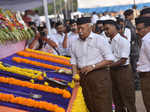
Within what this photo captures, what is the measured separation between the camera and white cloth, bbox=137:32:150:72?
3.53 meters

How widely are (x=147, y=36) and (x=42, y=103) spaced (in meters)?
1.61

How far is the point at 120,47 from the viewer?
15.7ft

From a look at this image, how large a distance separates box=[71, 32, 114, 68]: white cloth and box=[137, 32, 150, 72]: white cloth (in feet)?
1.35

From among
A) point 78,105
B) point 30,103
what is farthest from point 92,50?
point 30,103

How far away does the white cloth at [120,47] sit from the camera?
4689mm

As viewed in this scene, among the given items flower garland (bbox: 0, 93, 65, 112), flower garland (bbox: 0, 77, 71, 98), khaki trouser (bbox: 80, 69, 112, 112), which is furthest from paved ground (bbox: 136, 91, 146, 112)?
flower garland (bbox: 0, 93, 65, 112)

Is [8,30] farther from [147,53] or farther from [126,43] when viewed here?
[147,53]

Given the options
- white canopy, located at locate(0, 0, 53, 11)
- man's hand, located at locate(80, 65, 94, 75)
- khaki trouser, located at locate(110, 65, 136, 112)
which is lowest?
khaki trouser, located at locate(110, 65, 136, 112)

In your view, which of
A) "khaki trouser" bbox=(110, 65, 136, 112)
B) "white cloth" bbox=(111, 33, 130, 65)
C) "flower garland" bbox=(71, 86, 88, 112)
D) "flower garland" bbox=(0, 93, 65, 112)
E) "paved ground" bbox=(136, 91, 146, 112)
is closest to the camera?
"flower garland" bbox=(0, 93, 65, 112)

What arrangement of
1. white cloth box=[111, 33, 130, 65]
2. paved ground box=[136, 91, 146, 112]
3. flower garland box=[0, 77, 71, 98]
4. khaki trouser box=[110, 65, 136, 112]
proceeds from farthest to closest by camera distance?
1. paved ground box=[136, 91, 146, 112]
2. khaki trouser box=[110, 65, 136, 112]
3. white cloth box=[111, 33, 130, 65]
4. flower garland box=[0, 77, 71, 98]

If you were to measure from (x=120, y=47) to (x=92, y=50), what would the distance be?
131 centimetres

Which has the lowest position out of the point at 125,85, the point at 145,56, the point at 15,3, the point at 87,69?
the point at 125,85

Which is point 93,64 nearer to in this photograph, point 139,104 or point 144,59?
point 144,59

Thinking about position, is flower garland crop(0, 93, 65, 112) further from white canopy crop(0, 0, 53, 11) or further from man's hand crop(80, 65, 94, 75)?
white canopy crop(0, 0, 53, 11)
